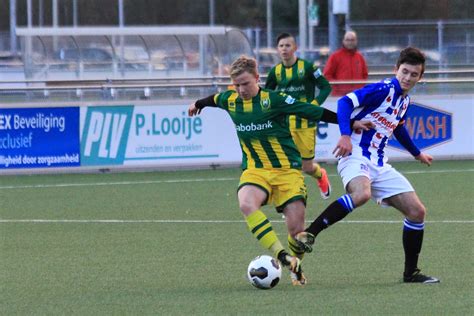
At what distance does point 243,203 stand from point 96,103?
8895 millimetres

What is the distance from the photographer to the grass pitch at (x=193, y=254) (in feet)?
24.0

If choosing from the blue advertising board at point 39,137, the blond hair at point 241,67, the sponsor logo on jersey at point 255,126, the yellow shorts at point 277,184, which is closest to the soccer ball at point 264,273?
the yellow shorts at point 277,184

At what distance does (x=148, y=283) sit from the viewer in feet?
26.9

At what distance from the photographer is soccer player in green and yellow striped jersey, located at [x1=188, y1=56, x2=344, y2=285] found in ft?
26.8

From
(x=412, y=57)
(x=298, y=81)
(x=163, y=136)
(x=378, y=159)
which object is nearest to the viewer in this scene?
(x=412, y=57)

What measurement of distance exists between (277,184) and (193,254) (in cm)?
164

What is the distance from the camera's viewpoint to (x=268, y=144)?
329 inches

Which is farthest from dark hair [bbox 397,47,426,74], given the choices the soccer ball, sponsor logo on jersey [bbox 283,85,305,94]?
sponsor logo on jersey [bbox 283,85,305,94]

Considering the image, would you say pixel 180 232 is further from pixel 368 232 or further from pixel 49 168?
pixel 49 168

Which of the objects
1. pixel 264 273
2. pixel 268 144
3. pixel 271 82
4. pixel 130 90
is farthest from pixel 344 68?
pixel 264 273

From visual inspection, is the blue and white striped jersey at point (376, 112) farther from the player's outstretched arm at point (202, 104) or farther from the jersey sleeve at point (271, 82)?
the jersey sleeve at point (271, 82)

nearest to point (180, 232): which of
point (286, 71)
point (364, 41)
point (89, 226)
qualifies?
point (89, 226)

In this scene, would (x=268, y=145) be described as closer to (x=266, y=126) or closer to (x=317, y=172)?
(x=266, y=126)

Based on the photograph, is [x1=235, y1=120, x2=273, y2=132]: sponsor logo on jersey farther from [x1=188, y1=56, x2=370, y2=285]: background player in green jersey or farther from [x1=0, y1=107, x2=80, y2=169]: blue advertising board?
[x1=0, y1=107, x2=80, y2=169]: blue advertising board
